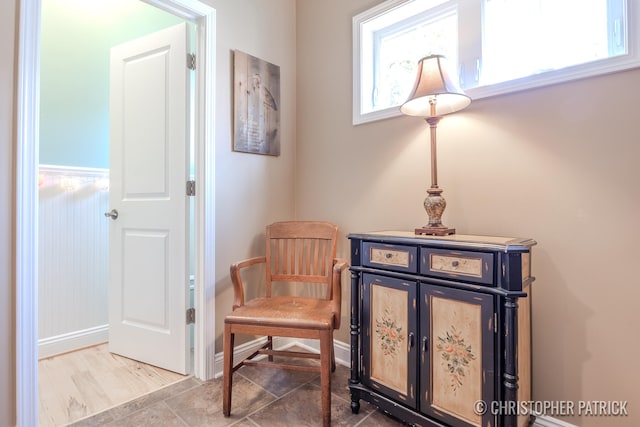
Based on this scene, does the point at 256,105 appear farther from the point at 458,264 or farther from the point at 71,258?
the point at 71,258

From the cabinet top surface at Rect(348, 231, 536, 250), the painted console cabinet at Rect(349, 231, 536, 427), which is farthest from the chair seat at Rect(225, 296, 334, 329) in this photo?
the cabinet top surface at Rect(348, 231, 536, 250)

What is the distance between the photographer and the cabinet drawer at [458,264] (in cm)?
117

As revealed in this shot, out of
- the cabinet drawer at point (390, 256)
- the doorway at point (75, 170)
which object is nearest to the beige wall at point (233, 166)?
the doorway at point (75, 170)

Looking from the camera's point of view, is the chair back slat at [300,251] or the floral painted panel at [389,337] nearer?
the floral painted panel at [389,337]

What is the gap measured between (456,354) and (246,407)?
108 centimetres

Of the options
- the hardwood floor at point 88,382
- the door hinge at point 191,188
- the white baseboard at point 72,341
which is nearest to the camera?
the hardwood floor at point 88,382

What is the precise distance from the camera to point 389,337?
1.47 metres

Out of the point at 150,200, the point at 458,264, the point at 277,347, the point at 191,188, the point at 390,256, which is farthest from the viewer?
the point at 277,347

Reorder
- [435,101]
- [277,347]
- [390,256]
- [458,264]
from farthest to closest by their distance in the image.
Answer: [277,347], [435,101], [390,256], [458,264]

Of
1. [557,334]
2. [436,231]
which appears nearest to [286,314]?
[436,231]

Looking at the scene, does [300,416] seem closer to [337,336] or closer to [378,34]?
[337,336]

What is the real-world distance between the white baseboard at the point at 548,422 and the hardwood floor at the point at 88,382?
185cm

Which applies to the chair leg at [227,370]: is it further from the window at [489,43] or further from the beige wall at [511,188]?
the window at [489,43]

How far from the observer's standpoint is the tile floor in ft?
4.96
